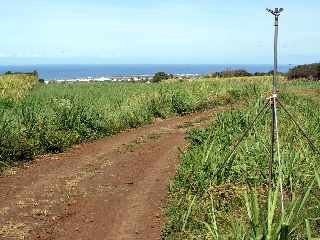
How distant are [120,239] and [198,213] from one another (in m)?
1.20

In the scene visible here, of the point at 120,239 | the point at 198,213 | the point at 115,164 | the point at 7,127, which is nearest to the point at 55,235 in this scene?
the point at 120,239

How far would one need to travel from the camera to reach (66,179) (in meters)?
10.9

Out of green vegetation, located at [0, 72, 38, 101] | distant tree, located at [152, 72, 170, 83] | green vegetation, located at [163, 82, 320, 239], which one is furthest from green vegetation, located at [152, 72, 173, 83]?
green vegetation, located at [163, 82, 320, 239]

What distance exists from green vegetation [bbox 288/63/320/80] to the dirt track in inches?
1745

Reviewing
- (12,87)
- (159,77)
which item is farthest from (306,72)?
(12,87)

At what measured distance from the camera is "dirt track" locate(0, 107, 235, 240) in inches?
314

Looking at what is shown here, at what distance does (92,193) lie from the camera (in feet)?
32.5

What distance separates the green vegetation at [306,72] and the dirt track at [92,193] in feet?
145

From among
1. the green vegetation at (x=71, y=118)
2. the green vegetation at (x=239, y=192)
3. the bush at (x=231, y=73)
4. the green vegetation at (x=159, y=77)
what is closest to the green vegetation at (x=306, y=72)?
the bush at (x=231, y=73)

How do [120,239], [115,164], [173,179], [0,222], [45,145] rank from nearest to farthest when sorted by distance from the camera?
[120,239]
[0,222]
[173,179]
[115,164]
[45,145]

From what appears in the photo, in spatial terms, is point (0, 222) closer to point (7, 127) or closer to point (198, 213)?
point (198, 213)

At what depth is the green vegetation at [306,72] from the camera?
56.1 meters

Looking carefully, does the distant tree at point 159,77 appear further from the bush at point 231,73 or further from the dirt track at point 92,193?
the dirt track at point 92,193

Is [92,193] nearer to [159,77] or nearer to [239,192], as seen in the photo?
[239,192]
